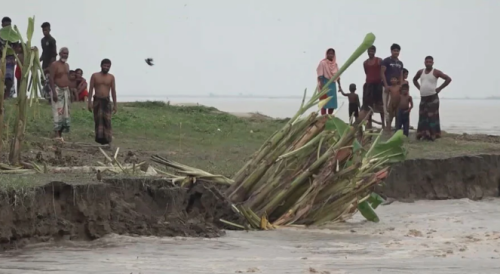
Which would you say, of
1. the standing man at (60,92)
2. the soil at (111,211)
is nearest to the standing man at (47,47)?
the standing man at (60,92)

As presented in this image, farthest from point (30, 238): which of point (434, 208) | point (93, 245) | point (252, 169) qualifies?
point (434, 208)

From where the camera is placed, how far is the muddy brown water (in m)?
7.07

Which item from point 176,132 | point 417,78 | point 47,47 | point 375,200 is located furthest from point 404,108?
point 47,47

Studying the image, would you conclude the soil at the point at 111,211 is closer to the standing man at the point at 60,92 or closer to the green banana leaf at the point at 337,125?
the green banana leaf at the point at 337,125

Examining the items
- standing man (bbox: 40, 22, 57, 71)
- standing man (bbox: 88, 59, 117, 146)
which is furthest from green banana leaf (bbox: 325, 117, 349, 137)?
standing man (bbox: 40, 22, 57, 71)

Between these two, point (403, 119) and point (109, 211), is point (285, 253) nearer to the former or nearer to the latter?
point (109, 211)

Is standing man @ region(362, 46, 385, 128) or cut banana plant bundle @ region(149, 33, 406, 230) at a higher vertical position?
standing man @ region(362, 46, 385, 128)

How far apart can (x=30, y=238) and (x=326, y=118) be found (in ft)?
9.58

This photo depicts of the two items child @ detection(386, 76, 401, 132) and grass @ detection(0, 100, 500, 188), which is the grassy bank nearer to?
grass @ detection(0, 100, 500, 188)

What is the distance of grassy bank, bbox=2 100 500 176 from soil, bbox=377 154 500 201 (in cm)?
27

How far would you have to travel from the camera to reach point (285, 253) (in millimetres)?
7742

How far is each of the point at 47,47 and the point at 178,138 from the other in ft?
9.69

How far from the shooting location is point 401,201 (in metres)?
11.4

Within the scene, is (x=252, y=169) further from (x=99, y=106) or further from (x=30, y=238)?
(x=99, y=106)
